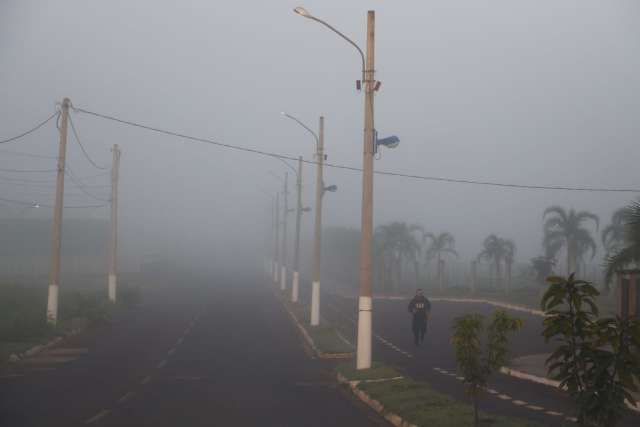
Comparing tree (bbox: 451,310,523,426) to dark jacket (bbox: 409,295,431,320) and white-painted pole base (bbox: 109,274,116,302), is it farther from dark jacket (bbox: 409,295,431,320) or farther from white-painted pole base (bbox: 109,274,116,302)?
white-painted pole base (bbox: 109,274,116,302)

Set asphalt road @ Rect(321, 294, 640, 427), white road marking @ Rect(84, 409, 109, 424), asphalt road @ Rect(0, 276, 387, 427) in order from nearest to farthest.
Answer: white road marking @ Rect(84, 409, 109, 424), asphalt road @ Rect(0, 276, 387, 427), asphalt road @ Rect(321, 294, 640, 427)

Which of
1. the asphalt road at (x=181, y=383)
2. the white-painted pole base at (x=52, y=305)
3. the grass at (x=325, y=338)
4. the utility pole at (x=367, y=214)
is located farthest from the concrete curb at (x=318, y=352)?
the white-painted pole base at (x=52, y=305)

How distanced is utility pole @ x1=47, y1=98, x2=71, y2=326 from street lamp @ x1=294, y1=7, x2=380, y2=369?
48.8ft

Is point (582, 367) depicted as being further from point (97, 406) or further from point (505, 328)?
point (97, 406)

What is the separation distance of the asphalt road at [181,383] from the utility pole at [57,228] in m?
1.56

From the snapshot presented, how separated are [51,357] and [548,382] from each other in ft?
45.9

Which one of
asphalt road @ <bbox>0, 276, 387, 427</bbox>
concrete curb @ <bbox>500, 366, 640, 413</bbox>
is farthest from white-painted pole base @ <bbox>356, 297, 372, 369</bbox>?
concrete curb @ <bbox>500, 366, 640, 413</bbox>

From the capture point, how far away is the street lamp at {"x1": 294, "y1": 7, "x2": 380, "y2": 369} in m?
17.1

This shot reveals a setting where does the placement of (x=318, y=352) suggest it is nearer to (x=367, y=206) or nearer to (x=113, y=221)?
(x=367, y=206)

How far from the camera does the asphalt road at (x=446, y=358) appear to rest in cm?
1293

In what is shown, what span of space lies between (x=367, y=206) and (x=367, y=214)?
201 millimetres

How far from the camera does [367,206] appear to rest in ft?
57.3

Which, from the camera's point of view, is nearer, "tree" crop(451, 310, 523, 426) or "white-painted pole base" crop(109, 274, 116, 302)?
"tree" crop(451, 310, 523, 426)

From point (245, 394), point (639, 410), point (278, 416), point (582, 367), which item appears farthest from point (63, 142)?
point (582, 367)
